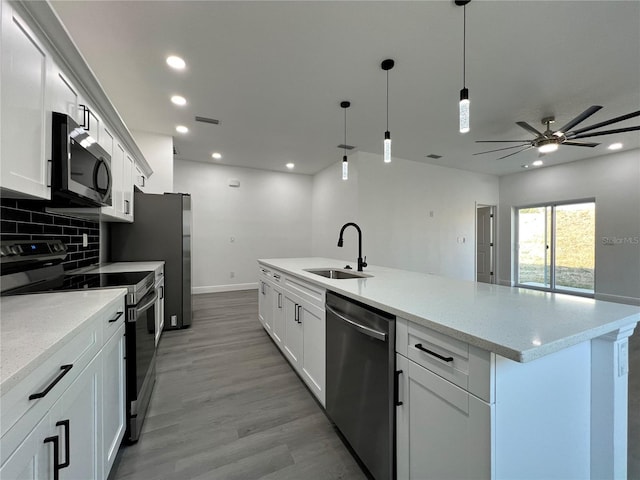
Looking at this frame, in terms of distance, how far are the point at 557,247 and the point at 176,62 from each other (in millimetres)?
7915

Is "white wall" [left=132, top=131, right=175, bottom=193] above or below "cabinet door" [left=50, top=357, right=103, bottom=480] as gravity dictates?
above

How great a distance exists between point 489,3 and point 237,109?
2744 millimetres

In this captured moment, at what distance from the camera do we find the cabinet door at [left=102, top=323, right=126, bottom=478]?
3.92ft

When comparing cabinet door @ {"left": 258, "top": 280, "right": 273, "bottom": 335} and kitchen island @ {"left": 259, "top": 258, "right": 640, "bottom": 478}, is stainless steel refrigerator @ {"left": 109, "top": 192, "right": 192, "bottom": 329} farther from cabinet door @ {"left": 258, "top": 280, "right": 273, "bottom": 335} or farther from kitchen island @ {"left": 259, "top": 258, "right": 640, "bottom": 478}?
kitchen island @ {"left": 259, "top": 258, "right": 640, "bottom": 478}

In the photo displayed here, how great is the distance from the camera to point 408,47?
2264mm

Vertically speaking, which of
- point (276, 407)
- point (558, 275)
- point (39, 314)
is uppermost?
point (39, 314)

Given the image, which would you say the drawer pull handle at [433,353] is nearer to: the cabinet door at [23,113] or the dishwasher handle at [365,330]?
the dishwasher handle at [365,330]

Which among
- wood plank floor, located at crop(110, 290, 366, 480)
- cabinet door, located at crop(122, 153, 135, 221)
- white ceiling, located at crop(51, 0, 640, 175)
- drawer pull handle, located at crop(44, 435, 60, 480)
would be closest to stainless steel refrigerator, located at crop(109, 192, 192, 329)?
cabinet door, located at crop(122, 153, 135, 221)

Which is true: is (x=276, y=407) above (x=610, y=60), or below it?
below

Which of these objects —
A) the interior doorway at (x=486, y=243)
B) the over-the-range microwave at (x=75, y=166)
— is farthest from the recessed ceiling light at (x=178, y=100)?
the interior doorway at (x=486, y=243)

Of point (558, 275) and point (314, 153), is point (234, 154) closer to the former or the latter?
point (314, 153)

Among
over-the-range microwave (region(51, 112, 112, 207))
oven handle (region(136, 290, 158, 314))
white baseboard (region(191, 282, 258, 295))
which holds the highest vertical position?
over-the-range microwave (region(51, 112, 112, 207))

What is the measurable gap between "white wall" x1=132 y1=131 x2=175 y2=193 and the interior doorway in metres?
7.16

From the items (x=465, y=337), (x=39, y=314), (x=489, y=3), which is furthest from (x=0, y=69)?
(x=489, y=3)
